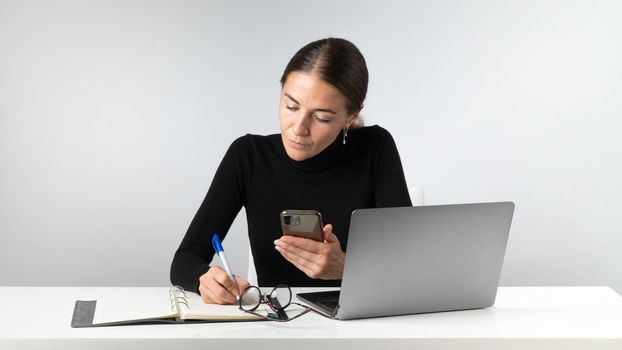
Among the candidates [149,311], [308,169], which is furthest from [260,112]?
[149,311]

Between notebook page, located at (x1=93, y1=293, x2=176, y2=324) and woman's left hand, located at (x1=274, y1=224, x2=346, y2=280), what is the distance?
11.7 inches

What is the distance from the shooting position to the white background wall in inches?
149

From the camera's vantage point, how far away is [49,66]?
3.79 metres

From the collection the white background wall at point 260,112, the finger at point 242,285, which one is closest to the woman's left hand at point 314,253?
the finger at point 242,285

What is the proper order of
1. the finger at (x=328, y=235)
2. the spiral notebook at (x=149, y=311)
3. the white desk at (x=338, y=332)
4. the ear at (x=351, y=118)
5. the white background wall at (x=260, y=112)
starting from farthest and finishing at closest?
the white background wall at (x=260, y=112)
the ear at (x=351, y=118)
the finger at (x=328, y=235)
the spiral notebook at (x=149, y=311)
the white desk at (x=338, y=332)

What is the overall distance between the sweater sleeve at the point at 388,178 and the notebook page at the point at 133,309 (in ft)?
2.65

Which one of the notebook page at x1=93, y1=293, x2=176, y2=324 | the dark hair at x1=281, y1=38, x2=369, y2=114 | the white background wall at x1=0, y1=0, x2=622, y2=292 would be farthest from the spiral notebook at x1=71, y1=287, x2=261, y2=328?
the white background wall at x1=0, y1=0, x2=622, y2=292

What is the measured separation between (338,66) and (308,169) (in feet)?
1.28

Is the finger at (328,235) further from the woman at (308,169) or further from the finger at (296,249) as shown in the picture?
the woman at (308,169)

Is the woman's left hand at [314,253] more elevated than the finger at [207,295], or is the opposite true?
the woman's left hand at [314,253]

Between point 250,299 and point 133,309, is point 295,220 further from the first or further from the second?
point 133,309

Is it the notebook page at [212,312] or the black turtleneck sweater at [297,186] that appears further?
the black turtleneck sweater at [297,186]

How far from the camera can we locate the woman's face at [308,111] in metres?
2.08

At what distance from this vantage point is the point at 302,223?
1.80 meters
